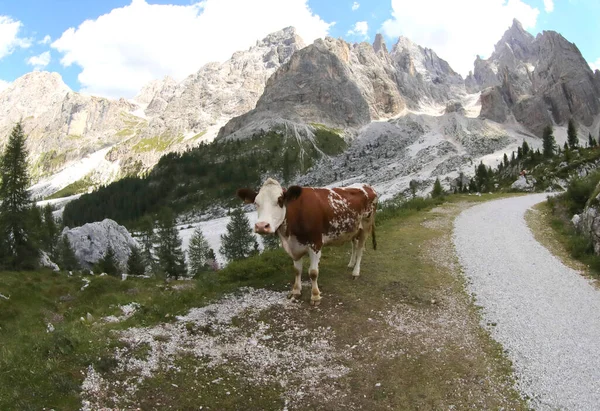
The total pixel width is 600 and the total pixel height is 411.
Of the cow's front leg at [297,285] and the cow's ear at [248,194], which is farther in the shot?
the cow's front leg at [297,285]

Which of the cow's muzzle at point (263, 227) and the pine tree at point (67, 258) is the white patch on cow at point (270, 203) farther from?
the pine tree at point (67, 258)

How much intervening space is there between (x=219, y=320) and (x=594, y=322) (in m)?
10.6

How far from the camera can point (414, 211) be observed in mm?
33594

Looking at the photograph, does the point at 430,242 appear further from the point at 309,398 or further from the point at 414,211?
the point at 309,398

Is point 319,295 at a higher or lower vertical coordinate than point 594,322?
higher

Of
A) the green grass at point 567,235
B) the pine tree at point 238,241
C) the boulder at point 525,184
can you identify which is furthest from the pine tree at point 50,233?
the boulder at point 525,184

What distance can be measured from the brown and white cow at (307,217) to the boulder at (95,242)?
201 ft

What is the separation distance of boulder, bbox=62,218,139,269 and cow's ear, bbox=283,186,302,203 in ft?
205

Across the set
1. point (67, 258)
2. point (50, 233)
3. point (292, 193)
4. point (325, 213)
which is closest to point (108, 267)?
point (67, 258)

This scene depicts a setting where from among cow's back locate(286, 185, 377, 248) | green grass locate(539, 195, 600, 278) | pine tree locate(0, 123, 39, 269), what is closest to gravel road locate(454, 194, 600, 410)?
green grass locate(539, 195, 600, 278)

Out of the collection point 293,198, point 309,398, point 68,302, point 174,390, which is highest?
point 293,198

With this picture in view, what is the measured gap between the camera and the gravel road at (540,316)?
8.16 m

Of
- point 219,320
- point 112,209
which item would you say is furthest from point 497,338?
point 112,209

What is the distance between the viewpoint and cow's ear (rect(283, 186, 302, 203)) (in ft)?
35.3
